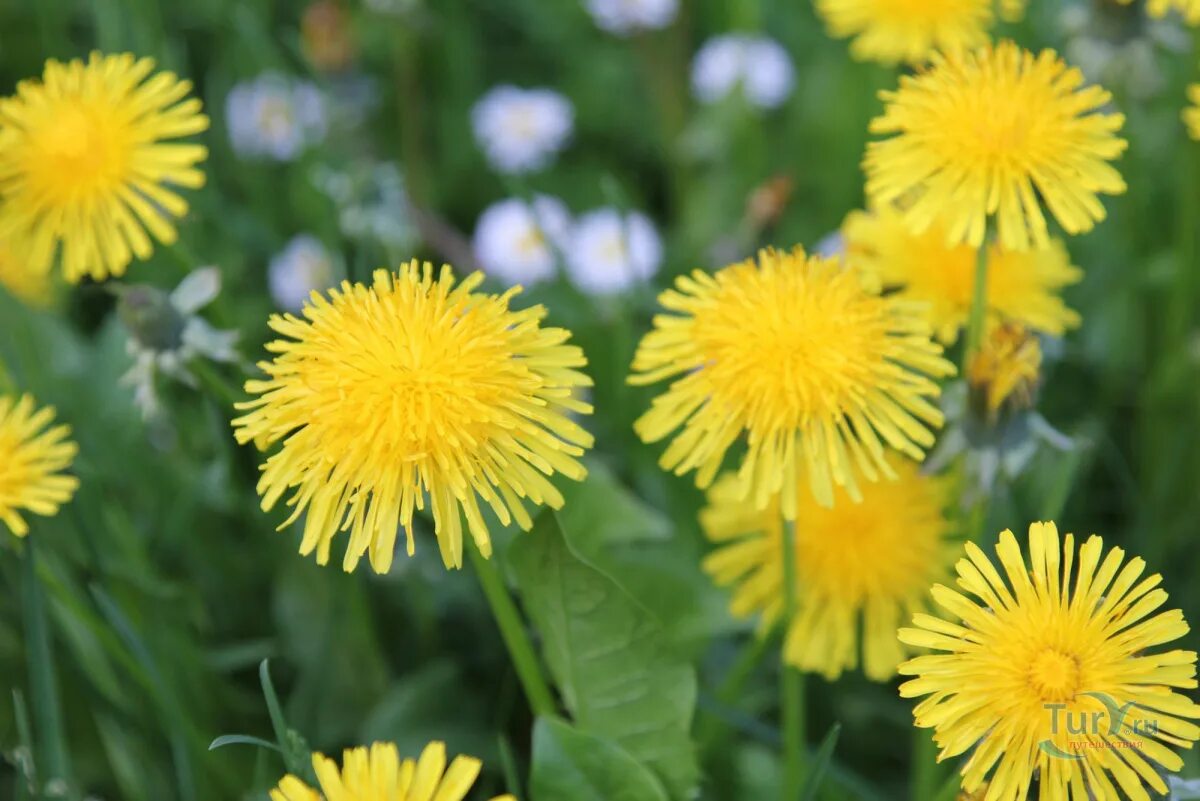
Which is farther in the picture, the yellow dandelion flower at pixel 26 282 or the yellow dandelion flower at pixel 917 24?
the yellow dandelion flower at pixel 26 282

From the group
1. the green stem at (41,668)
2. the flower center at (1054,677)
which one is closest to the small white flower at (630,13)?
the green stem at (41,668)

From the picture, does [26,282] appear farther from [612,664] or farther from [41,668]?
[612,664]

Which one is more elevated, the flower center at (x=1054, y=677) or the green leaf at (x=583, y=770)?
the flower center at (x=1054, y=677)

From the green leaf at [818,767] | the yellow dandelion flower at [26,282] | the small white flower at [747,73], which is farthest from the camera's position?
the small white flower at [747,73]

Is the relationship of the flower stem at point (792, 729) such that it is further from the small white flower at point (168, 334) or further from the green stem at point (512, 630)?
the small white flower at point (168, 334)

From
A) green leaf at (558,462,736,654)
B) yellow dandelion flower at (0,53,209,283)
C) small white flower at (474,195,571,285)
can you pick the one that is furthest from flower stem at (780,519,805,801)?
small white flower at (474,195,571,285)

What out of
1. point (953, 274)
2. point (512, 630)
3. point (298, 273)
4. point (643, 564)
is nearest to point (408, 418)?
point (512, 630)

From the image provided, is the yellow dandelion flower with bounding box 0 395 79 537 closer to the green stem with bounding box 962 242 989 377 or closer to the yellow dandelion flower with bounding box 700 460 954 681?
the yellow dandelion flower with bounding box 700 460 954 681
